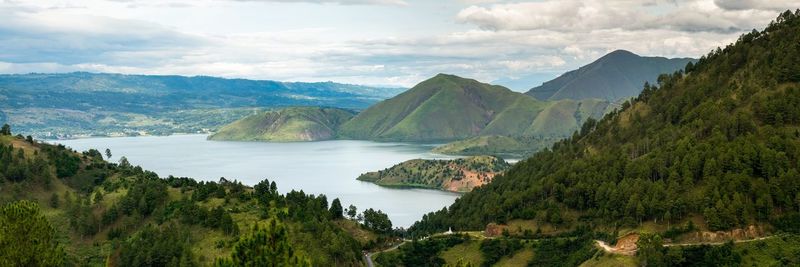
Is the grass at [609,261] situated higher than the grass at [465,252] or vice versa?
the grass at [609,261]

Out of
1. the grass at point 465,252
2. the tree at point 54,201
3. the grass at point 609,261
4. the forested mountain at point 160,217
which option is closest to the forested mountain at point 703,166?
the grass at point 465,252

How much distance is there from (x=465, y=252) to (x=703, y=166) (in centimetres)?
5524

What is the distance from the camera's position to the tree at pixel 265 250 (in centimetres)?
5691

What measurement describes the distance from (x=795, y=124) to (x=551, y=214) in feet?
186

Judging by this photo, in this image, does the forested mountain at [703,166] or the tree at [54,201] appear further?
the tree at [54,201]

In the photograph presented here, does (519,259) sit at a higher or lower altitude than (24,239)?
lower

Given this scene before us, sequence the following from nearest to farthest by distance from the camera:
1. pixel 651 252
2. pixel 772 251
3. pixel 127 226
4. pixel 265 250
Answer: pixel 265 250 → pixel 772 251 → pixel 651 252 → pixel 127 226

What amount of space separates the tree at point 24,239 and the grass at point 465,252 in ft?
330

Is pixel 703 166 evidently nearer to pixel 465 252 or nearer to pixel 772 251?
pixel 772 251

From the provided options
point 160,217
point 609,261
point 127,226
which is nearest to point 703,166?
point 609,261

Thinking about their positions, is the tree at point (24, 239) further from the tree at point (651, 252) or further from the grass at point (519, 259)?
the grass at point (519, 259)

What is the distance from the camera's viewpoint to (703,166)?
153625 millimetres

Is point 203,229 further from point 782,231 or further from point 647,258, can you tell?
point 782,231

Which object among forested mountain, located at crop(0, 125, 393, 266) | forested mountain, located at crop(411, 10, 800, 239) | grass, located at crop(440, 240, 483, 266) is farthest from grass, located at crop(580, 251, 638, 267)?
forested mountain, located at crop(0, 125, 393, 266)
